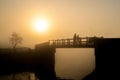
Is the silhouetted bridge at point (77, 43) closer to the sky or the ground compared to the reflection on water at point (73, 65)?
closer to the sky

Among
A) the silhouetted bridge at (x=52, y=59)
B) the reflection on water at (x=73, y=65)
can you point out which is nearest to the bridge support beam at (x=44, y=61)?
the silhouetted bridge at (x=52, y=59)

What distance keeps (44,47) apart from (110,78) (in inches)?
614

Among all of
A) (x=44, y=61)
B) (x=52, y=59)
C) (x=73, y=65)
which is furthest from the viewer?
(x=73, y=65)

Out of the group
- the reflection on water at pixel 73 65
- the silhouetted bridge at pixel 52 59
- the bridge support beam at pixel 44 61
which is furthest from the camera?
the reflection on water at pixel 73 65

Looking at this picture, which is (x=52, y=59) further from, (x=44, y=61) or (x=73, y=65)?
(x=73, y=65)

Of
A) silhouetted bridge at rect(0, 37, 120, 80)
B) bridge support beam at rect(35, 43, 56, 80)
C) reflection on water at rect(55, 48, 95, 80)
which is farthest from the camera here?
reflection on water at rect(55, 48, 95, 80)

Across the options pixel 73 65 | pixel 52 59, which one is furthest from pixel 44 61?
pixel 73 65

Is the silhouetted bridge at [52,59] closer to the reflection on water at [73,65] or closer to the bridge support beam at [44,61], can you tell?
the bridge support beam at [44,61]

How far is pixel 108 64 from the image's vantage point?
17250 millimetres

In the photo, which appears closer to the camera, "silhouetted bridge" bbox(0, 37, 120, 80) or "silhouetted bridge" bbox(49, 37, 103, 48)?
"silhouetted bridge" bbox(0, 37, 120, 80)

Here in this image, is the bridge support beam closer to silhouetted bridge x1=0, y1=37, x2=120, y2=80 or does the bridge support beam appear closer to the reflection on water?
silhouetted bridge x1=0, y1=37, x2=120, y2=80

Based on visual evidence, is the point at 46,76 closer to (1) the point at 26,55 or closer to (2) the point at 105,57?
(1) the point at 26,55

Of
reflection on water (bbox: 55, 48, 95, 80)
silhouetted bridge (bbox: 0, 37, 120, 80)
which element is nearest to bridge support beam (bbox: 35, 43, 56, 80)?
silhouetted bridge (bbox: 0, 37, 120, 80)

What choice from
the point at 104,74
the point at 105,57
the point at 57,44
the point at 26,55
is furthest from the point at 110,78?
the point at 26,55
